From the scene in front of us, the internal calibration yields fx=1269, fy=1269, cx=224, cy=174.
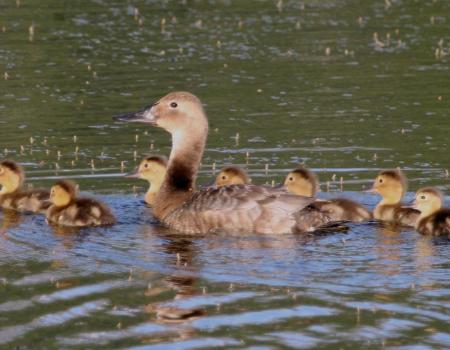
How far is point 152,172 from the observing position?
524 inches

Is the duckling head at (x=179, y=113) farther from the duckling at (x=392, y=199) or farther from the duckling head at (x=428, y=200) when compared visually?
the duckling head at (x=428, y=200)

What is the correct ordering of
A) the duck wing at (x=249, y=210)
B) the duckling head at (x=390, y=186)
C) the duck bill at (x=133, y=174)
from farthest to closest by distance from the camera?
the duck bill at (x=133, y=174) → the duckling head at (x=390, y=186) → the duck wing at (x=249, y=210)

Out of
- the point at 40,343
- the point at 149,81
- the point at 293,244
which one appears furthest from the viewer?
the point at 149,81

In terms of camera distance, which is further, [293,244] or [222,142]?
[222,142]

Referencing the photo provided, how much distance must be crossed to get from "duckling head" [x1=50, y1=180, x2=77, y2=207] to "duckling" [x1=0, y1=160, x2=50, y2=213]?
0.47m

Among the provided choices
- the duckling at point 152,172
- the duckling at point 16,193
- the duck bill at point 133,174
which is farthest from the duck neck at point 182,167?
the duckling at point 16,193

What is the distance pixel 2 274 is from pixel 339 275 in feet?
8.65

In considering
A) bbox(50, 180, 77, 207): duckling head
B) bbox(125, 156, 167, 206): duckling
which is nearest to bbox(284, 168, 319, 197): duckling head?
bbox(125, 156, 167, 206): duckling

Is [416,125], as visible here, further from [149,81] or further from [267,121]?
[149,81]

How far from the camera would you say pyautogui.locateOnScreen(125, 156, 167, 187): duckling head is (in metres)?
13.3

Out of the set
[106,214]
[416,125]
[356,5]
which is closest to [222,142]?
[416,125]

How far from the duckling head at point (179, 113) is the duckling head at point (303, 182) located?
3.32 ft

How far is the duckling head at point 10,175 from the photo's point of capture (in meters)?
13.0

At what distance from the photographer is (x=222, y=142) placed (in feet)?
50.2
